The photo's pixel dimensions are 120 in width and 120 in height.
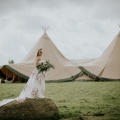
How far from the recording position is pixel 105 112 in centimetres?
595

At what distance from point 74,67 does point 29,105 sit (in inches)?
641

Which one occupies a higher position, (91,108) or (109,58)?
(109,58)

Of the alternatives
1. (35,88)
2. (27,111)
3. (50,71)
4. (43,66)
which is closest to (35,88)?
(35,88)

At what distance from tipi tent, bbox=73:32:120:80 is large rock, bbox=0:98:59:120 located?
1614 cm

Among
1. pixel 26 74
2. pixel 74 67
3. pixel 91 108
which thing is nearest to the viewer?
pixel 91 108

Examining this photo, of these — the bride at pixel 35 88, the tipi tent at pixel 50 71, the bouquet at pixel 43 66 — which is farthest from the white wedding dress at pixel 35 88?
the tipi tent at pixel 50 71

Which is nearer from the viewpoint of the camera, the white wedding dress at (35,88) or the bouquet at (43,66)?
the white wedding dress at (35,88)

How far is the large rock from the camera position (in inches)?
198

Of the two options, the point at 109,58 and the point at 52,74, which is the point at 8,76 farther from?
the point at 109,58

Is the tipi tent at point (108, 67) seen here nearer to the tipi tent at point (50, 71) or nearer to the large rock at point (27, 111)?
the tipi tent at point (50, 71)

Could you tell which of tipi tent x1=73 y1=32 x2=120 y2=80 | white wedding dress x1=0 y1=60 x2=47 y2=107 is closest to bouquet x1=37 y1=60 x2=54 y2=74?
white wedding dress x1=0 y1=60 x2=47 y2=107

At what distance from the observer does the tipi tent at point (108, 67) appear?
21.0 m

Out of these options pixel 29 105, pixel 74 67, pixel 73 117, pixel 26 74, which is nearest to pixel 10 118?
Answer: pixel 29 105

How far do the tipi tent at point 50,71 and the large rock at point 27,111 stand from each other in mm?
14736
